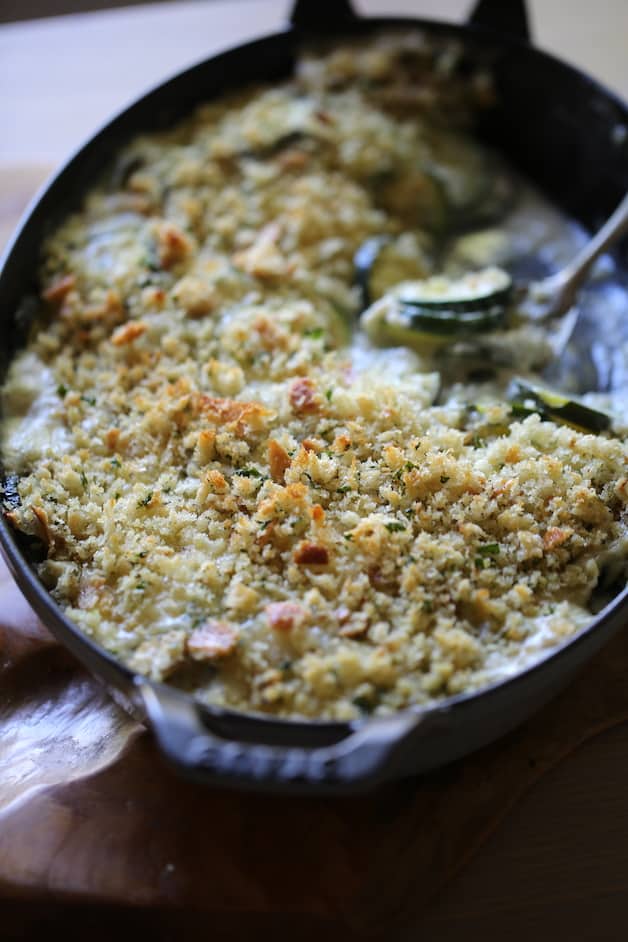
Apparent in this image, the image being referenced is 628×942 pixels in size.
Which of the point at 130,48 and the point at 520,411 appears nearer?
the point at 520,411

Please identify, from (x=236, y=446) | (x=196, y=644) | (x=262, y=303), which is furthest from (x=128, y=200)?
(x=196, y=644)

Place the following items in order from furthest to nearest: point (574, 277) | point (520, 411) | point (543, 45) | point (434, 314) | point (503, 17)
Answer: point (543, 45)
point (503, 17)
point (574, 277)
point (434, 314)
point (520, 411)

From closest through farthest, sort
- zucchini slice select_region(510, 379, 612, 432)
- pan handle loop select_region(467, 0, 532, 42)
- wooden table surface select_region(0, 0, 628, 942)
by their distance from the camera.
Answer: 1. wooden table surface select_region(0, 0, 628, 942)
2. zucchini slice select_region(510, 379, 612, 432)
3. pan handle loop select_region(467, 0, 532, 42)

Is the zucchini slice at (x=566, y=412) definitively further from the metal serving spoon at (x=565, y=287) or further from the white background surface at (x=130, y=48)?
the white background surface at (x=130, y=48)

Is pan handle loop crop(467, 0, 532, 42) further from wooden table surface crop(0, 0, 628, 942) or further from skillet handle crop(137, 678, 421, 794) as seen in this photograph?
skillet handle crop(137, 678, 421, 794)

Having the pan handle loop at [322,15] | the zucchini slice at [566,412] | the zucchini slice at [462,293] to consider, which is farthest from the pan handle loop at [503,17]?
the zucchini slice at [566,412]

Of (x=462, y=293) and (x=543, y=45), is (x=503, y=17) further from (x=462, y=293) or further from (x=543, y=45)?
(x=462, y=293)

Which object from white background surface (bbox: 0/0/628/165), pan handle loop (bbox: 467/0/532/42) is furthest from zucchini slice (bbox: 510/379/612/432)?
white background surface (bbox: 0/0/628/165)

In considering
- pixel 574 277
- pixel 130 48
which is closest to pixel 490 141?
pixel 574 277
